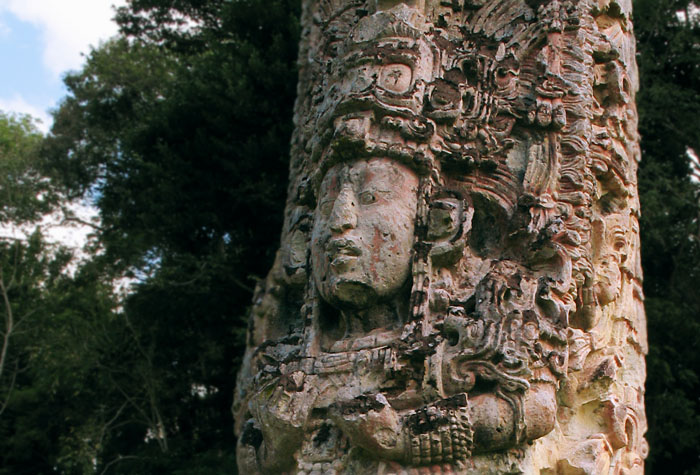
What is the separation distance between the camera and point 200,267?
9.93m

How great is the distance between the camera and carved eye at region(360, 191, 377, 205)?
4.89 metres

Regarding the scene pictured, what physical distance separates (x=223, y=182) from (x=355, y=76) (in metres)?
5.41

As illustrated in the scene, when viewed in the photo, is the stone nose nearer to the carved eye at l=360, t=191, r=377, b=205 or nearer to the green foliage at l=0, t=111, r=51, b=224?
the carved eye at l=360, t=191, r=377, b=205

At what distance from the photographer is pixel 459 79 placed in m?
5.30

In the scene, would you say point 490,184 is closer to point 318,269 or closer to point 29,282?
point 318,269

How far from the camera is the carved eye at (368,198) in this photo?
4.89 meters

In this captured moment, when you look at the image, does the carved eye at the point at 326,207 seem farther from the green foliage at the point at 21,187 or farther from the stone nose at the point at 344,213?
the green foliage at the point at 21,187

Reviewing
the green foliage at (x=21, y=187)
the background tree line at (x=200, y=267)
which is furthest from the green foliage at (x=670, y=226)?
the green foliage at (x=21, y=187)

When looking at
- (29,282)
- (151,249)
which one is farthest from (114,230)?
(29,282)

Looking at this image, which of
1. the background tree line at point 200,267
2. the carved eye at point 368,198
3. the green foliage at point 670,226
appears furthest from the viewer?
the background tree line at point 200,267

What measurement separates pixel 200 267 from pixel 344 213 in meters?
5.38

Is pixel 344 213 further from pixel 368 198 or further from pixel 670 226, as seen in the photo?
pixel 670 226

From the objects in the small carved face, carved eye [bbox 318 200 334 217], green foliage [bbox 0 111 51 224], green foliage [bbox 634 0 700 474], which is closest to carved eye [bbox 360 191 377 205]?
the small carved face

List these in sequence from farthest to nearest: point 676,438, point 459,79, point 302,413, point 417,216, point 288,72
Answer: point 288,72 < point 676,438 < point 459,79 < point 417,216 < point 302,413
